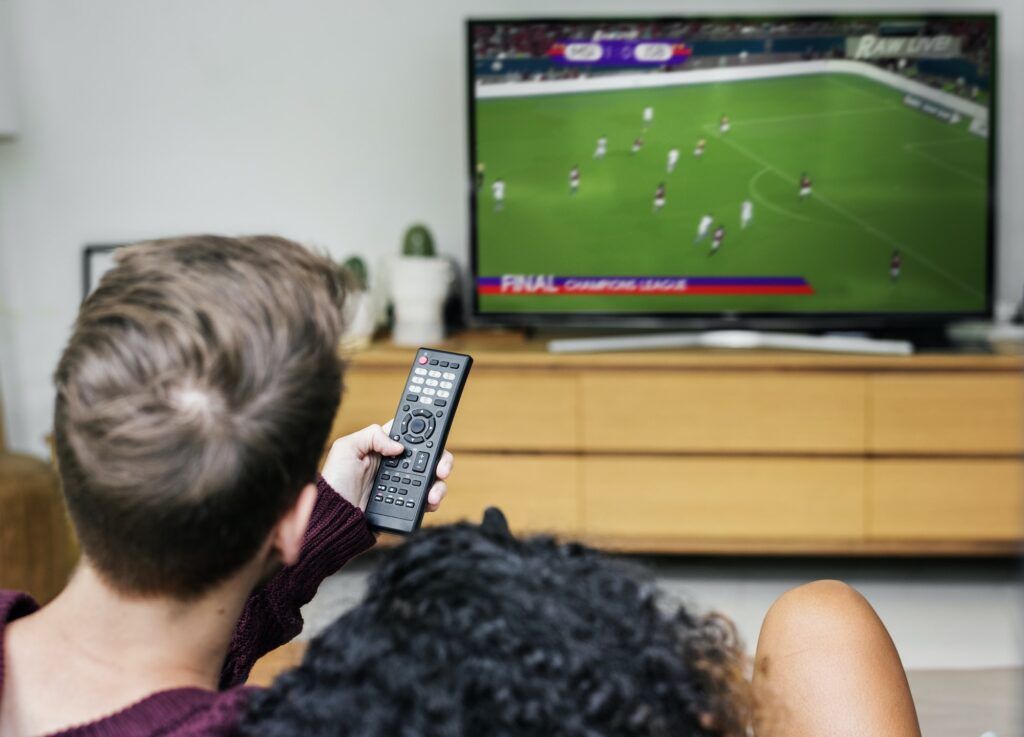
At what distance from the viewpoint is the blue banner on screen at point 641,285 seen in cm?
311

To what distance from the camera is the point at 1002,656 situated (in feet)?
8.57

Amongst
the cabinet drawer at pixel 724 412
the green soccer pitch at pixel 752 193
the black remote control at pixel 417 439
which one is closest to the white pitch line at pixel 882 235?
the green soccer pitch at pixel 752 193

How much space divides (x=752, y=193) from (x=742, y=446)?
0.69m

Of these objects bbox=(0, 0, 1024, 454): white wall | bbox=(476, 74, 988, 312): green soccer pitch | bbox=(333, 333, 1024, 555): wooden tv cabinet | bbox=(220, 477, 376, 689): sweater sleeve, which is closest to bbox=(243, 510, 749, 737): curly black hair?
bbox=(220, 477, 376, 689): sweater sleeve

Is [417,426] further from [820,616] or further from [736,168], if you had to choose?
[736,168]

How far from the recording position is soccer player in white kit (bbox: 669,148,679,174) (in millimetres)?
3078

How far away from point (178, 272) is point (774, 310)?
2580mm

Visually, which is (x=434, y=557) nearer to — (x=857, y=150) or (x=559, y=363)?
(x=559, y=363)

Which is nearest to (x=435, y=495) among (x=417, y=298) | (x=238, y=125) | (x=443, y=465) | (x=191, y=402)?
(x=443, y=465)

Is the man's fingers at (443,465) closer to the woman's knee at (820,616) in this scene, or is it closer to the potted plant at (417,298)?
the woman's knee at (820,616)

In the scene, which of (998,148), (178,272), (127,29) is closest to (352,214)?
(127,29)

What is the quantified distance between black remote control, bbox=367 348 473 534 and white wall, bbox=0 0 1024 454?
2.16 m

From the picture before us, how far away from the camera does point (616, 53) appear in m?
3.04

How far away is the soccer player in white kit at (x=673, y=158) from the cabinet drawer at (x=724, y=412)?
58 cm
